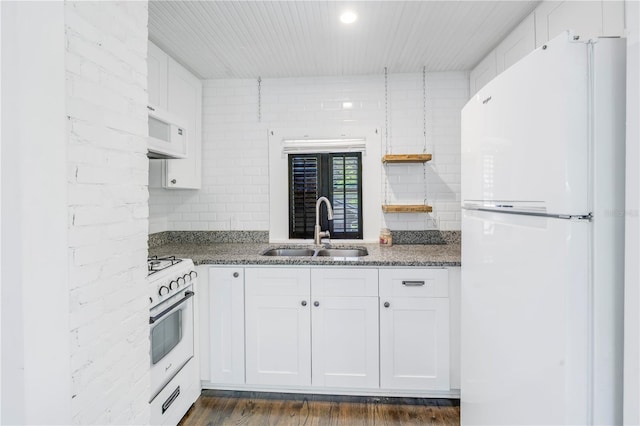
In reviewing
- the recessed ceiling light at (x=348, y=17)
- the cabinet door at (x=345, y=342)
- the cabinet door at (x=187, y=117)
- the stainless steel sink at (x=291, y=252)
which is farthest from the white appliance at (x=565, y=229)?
the cabinet door at (x=187, y=117)

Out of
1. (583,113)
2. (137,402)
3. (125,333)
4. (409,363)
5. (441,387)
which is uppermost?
(583,113)

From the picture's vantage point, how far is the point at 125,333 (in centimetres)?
117

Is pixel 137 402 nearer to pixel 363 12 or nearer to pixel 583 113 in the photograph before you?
pixel 583 113

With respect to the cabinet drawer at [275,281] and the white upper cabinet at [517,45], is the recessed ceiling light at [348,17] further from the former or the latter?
the cabinet drawer at [275,281]

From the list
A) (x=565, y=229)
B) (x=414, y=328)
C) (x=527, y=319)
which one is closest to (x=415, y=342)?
(x=414, y=328)

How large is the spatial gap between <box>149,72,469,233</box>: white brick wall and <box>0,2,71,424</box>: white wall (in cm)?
197

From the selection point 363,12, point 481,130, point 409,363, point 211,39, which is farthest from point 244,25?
point 409,363

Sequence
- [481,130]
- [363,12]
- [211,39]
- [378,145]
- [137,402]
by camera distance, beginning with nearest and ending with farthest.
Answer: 1. [137,402]
2. [481,130]
3. [363,12]
4. [211,39]
5. [378,145]

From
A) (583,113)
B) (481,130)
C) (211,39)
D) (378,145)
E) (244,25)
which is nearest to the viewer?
(583,113)

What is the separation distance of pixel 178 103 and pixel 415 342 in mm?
2458

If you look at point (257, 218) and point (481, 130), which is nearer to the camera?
point (481, 130)

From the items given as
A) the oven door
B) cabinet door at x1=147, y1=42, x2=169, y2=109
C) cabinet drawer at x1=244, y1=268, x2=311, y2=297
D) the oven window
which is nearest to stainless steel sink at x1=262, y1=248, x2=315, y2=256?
cabinet drawer at x1=244, y1=268, x2=311, y2=297

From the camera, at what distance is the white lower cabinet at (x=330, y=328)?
2131 millimetres

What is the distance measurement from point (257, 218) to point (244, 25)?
1.53m
